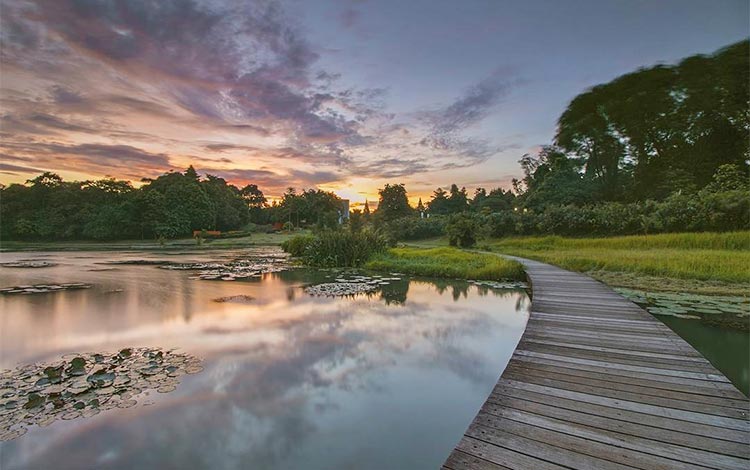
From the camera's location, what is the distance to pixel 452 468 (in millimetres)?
1636

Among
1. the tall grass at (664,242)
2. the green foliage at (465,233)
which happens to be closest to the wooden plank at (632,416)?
the tall grass at (664,242)

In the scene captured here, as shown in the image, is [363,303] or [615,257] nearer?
[363,303]

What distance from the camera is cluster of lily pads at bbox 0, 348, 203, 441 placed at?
2.72m

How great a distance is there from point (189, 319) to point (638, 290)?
28.3 feet

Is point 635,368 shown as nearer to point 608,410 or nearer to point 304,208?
point 608,410

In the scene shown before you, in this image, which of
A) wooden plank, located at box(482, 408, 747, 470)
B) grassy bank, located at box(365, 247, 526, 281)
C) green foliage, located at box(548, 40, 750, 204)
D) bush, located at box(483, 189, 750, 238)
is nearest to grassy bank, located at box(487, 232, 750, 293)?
bush, located at box(483, 189, 750, 238)

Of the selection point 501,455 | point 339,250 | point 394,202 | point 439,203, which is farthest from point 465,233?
point 439,203

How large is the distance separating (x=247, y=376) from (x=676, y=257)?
1089 cm

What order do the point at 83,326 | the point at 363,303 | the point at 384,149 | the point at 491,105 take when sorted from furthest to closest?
the point at 384,149, the point at 491,105, the point at 363,303, the point at 83,326

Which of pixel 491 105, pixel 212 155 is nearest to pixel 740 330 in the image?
pixel 491 105

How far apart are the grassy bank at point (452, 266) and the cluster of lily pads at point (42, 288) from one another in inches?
322

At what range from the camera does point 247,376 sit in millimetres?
3617

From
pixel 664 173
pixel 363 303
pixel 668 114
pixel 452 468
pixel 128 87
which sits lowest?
pixel 363 303

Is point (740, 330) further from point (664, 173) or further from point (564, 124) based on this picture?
point (564, 124)
